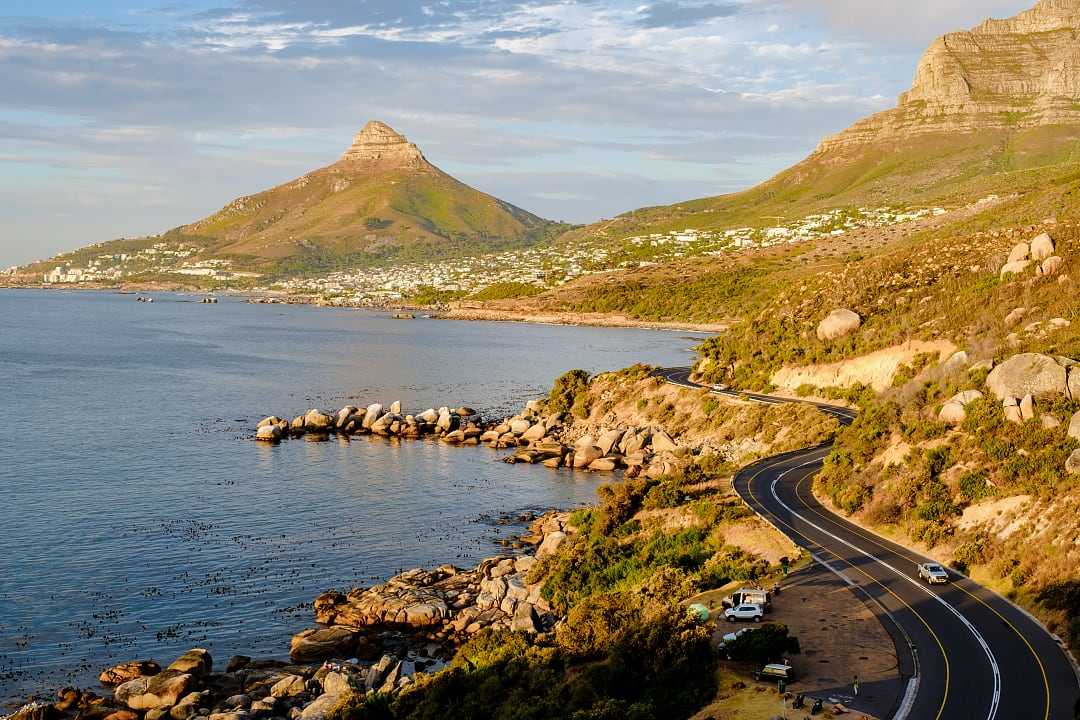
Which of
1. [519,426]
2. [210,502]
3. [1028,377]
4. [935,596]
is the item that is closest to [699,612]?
[935,596]

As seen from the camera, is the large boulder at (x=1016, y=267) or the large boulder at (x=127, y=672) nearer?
the large boulder at (x=127, y=672)

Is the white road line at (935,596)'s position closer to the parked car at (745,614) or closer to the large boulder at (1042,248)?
the parked car at (745,614)

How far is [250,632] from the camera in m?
35.9

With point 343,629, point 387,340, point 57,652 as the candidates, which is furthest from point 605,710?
point 387,340

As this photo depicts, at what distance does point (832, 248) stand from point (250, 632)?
17058cm

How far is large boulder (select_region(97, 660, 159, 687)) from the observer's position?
3156cm

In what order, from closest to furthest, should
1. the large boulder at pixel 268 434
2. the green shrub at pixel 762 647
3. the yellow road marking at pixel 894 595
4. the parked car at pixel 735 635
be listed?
the yellow road marking at pixel 894 595 → the green shrub at pixel 762 647 → the parked car at pixel 735 635 → the large boulder at pixel 268 434

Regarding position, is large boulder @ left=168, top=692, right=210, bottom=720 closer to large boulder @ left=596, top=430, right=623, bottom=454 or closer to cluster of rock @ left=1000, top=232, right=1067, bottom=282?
large boulder @ left=596, top=430, right=623, bottom=454

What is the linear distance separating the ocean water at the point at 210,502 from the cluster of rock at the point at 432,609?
5.25 feet

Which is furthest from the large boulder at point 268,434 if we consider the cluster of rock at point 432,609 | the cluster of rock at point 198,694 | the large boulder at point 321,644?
the cluster of rock at point 198,694

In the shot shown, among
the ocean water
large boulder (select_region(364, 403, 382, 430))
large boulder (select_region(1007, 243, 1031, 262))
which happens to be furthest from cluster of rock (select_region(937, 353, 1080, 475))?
large boulder (select_region(364, 403, 382, 430))

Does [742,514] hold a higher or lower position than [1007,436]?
lower

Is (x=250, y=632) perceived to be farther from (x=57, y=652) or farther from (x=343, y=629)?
(x=57, y=652)

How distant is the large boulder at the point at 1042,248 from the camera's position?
208 ft
